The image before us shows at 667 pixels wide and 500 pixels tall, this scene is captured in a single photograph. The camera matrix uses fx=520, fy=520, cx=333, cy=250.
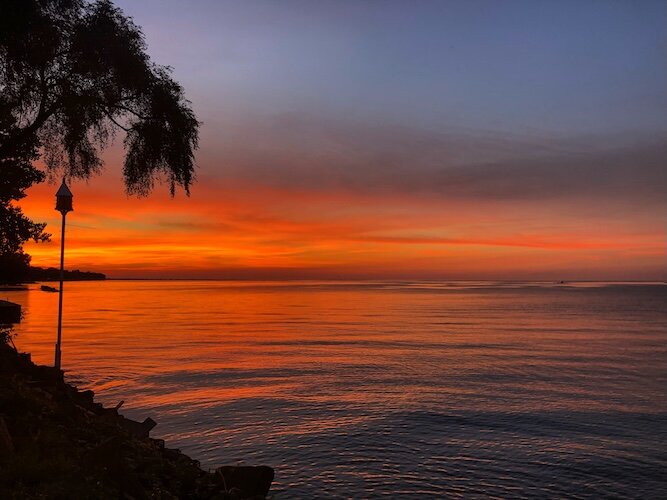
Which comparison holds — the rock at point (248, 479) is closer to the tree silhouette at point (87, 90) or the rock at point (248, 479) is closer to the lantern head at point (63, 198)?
the tree silhouette at point (87, 90)

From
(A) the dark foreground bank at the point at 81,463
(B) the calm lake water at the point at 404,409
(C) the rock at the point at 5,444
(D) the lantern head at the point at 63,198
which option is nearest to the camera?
(A) the dark foreground bank at the point at 81,463

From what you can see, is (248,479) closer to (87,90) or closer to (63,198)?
(87,90)

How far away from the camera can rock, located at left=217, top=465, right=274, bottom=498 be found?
37.9 feet

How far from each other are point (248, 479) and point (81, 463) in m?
3.79

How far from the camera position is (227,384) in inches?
1230

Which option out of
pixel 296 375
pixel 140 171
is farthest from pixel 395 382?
pixel 140 171

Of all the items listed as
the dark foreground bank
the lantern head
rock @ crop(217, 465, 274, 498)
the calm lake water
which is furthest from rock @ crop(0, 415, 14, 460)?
the lantern head

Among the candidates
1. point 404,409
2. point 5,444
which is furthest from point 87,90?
point 404,409

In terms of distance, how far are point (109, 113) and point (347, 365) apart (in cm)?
2782

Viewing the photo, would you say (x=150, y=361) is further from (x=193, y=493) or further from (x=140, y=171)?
(x=193, y=493)

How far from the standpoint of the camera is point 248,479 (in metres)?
11.8

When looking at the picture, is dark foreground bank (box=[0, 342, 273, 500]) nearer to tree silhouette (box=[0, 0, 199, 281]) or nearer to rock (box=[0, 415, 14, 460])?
rock (box=[0, 415, 14, 460])

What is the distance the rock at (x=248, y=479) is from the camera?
11.6 m

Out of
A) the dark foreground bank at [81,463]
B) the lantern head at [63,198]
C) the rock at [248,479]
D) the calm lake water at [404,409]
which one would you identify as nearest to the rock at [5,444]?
the dark foreground bank at [81,463]
